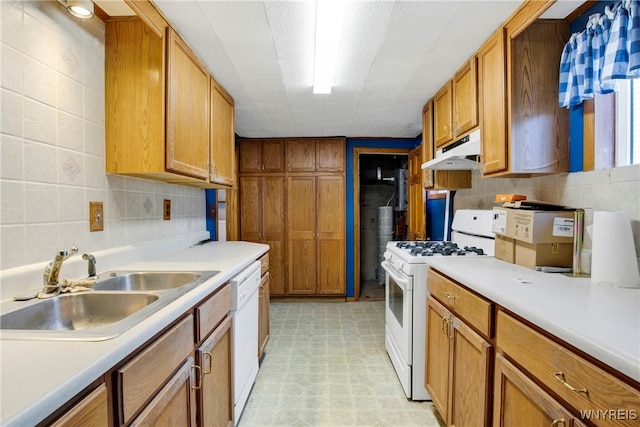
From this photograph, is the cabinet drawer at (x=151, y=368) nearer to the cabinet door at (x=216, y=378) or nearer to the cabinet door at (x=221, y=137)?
the cabinet door at (x=216, y=378)

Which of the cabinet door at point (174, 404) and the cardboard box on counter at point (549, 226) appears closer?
the cabinet door at point (174, 404)

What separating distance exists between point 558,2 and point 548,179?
0.84m

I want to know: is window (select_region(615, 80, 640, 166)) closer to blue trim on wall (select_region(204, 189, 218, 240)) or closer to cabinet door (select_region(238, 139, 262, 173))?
blue trim on wall (select_region(204, 189, 218, 240))

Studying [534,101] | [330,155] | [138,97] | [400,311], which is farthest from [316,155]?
[534,101]

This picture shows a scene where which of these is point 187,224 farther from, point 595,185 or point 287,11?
point 595,185

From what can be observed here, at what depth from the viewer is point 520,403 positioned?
95 centimetres

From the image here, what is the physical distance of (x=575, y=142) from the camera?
58.2 inches

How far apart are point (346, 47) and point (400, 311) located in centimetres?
174

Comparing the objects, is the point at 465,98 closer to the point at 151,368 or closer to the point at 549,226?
the point at 549,226

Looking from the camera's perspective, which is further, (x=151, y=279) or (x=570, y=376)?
(x=151, y=279)

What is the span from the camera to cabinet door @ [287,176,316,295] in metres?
3.88

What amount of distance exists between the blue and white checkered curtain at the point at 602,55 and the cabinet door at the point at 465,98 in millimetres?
443

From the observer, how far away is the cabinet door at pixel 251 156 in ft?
12.8

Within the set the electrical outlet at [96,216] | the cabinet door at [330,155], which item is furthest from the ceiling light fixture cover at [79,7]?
A: the cabinet door at [330,155]
